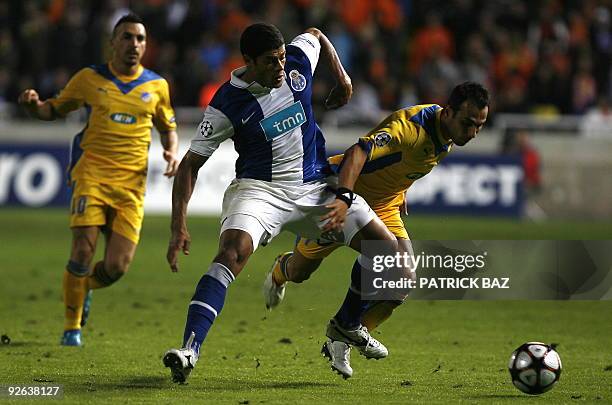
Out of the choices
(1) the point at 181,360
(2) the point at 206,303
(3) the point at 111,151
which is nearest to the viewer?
(1) the point at 181,360

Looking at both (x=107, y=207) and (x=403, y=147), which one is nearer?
(x=403, y=147)

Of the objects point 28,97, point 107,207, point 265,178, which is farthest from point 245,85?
point 28,97

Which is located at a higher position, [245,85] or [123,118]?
[123,118]

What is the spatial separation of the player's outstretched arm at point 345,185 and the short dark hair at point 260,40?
33.2 inches

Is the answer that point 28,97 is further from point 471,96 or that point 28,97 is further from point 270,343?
point 471,96

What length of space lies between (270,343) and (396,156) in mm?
2076

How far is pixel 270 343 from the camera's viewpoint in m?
9.29

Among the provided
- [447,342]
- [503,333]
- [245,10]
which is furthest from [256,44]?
[245,10]

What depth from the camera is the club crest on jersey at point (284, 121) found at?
299 inches

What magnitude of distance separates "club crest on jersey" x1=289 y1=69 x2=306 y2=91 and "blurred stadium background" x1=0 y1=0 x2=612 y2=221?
12181 millimetres

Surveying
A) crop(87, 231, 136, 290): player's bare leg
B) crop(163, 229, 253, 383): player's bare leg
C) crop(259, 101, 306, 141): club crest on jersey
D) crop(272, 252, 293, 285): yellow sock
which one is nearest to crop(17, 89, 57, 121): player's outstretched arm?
crop(87, 231, 136, 290): player's bare leg

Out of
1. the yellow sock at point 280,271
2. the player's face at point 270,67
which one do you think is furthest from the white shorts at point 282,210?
the yellow sock at point 280,271

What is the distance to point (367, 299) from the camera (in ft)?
26.4

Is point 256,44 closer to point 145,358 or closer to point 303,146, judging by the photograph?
point 303,146
